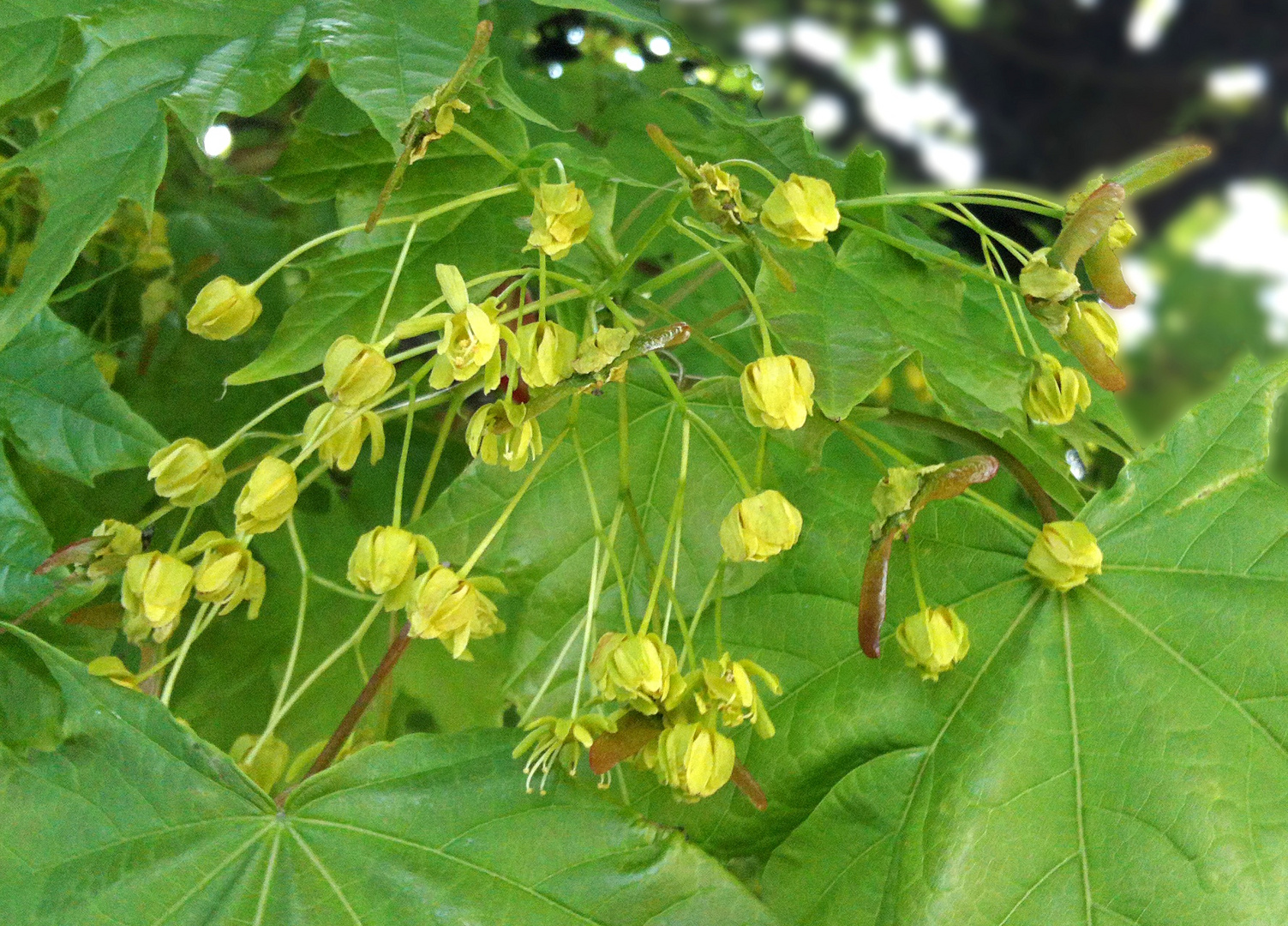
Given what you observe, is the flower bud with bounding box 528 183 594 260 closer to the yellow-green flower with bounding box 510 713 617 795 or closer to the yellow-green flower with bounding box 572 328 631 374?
the yellow-green flower with bounding box 572 328 631 374

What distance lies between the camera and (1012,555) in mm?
487

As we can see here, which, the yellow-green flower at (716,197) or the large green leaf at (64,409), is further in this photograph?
the large green leaf at (64,409)

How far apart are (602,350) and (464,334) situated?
0.05m

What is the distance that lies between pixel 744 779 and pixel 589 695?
3.7 inches

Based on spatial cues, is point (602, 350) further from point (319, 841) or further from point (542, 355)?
point (319, 841)

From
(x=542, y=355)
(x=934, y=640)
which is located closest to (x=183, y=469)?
(x=542, y=355)

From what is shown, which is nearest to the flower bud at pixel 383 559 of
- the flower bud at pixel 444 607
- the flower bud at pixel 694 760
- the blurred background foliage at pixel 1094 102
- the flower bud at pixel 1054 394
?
the flower bud at pixel 444 607

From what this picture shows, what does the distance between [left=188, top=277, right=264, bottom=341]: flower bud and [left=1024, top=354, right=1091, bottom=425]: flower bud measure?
287 mm

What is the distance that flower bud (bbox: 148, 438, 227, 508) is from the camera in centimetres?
45

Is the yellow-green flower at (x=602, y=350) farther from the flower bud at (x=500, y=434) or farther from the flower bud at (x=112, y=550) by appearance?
the flower bud at (x=112, y=550)

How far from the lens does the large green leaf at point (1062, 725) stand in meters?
0.44

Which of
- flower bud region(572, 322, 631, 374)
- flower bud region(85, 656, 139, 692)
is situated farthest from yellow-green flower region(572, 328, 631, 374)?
flower bud region(85, 656, 139, 692)

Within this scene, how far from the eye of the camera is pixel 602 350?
15.6 inches

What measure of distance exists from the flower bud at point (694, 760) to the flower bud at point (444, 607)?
0.08m
